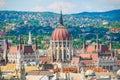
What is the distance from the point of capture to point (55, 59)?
8231 cm

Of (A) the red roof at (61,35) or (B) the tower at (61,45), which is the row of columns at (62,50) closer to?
(B) the tower at (61,45)

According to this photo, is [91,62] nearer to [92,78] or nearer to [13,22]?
[92,78]

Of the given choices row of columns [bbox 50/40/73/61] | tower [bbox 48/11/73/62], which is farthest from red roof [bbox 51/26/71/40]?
row of columns [bbox 50/40/73/61]

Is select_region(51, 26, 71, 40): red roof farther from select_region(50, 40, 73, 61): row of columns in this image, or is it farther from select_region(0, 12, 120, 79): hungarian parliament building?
select_region(50, 40, 73, 61): row of columns

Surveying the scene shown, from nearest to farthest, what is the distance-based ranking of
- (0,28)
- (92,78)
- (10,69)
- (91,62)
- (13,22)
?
(92,78) < (10,69) < (91,62) < (0,28) < (13,22)

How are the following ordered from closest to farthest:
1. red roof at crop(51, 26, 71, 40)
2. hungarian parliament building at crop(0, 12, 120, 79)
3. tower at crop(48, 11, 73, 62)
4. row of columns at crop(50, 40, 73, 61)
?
hungarian parliament building at crop(0, 12, 120, 79), row of columns at crop(50, 40, 73, 61), tower at crop(48, 11, 73, 62), red roof at crop(51, 26, 71, 40)

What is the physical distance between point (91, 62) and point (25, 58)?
6.77 m

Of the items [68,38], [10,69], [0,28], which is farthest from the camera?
[0,28]

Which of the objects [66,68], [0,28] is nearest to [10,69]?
[66,68]

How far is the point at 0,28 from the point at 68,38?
62.1 m

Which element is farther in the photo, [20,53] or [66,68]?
[20,53]

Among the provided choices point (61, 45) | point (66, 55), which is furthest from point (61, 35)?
point (66, 55)

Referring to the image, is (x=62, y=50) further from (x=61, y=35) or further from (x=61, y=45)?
(x=61, y=35)

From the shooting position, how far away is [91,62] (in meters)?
81.2
